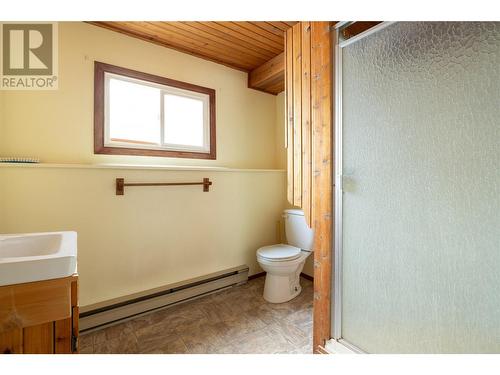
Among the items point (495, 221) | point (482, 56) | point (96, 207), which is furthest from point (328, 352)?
point (96, 207)

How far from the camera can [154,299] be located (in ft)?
6.25

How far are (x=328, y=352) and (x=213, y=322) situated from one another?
0.89 metres

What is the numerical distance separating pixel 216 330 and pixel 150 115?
1.88 meters

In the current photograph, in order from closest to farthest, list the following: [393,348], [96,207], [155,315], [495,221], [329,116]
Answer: [495,221] → [393,348] → [329,116] → [96,207] → [155,315]

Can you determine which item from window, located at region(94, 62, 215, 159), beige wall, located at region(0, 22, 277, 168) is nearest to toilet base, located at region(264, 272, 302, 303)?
beige wall, located at region(0, 22, 277, 168)

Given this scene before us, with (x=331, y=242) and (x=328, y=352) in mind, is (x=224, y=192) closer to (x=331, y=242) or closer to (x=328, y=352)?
(x=331, y=242)

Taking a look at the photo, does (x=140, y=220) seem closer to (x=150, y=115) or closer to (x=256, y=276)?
(x=150, y=115)

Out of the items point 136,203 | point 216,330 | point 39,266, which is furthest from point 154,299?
point 39,266

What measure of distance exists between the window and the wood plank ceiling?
313 millimetres

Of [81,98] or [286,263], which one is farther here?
[286,263]

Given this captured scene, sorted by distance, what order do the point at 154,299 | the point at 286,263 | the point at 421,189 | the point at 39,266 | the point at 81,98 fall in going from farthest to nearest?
the point at 286,263 < the point at 154,299 < the point at 81,98 < the point at 421,189 < the point at 39,266

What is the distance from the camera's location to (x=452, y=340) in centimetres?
90

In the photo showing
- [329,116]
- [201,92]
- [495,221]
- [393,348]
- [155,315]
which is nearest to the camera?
[495,221]
